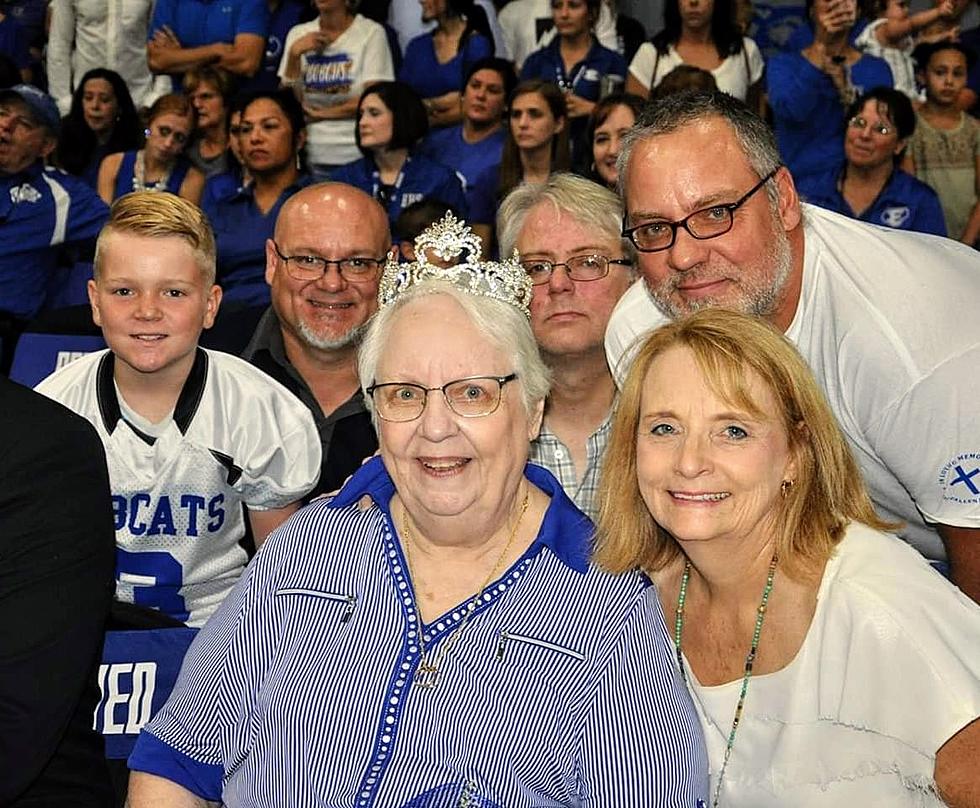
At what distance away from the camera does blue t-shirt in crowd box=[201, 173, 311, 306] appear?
5270 mm

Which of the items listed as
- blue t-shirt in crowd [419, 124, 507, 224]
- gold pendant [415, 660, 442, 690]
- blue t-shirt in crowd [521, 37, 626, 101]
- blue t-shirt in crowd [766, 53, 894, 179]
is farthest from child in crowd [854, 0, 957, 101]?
gold pendant [415, 660, 442, 690]

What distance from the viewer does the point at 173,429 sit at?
3213 mm

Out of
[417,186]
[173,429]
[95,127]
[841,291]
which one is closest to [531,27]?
[417,186]

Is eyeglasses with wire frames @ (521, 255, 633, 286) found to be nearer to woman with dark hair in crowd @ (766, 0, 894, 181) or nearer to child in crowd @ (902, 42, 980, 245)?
woman with dark hair in crowd @ (766, 0, 894, 181)

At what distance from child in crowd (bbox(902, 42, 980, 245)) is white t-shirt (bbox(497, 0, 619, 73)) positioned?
1.43 meters

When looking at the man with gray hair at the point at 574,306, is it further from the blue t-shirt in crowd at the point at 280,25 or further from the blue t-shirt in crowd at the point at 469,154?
the blue t-shirt in crowd at the point at 280,25

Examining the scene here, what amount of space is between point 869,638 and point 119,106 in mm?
5354

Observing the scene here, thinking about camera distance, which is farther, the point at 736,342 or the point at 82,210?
→ the point at 82,210

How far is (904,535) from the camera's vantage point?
2.91m

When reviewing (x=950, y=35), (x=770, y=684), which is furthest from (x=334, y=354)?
(x=950, y=35)


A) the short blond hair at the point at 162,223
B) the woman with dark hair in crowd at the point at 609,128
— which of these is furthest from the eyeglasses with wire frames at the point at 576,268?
the woman with dark hair in crowd at the point at 609,128

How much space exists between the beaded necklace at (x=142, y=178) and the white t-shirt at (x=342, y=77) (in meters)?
0.75

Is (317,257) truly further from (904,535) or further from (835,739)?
(835,739)

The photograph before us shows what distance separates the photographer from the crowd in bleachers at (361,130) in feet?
12.5
